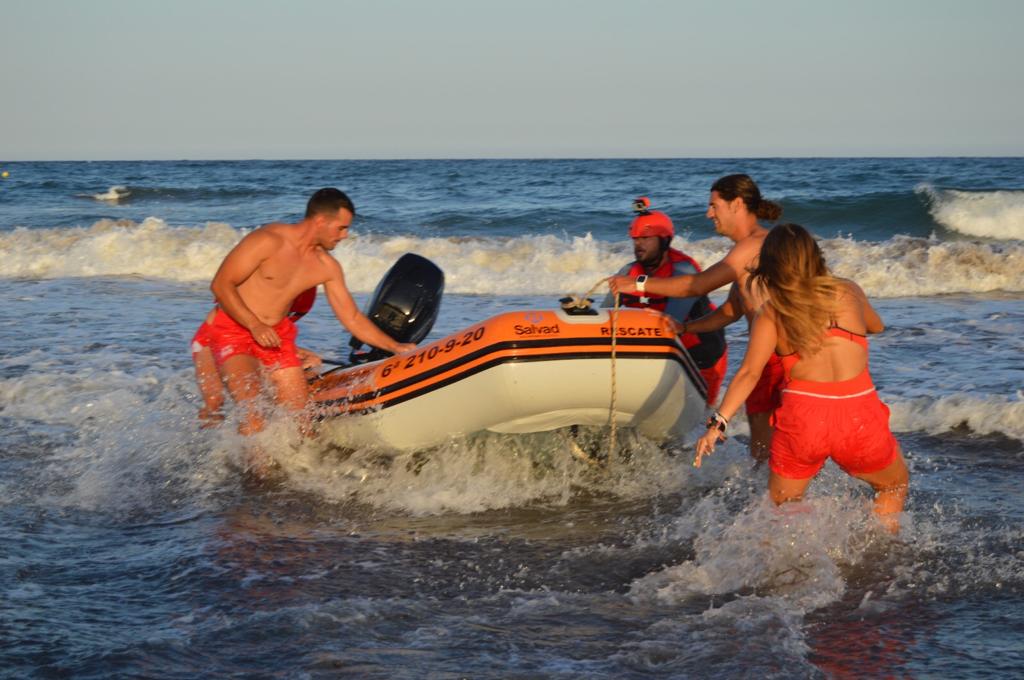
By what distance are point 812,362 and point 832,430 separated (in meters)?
0.26

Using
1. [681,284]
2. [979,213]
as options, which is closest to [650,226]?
[681,284]

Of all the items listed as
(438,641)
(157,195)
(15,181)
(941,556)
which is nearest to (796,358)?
(941,556)

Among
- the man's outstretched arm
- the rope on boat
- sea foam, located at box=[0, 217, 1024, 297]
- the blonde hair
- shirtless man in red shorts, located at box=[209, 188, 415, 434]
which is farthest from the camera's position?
sea foam, located at box=[0, 217, 1024, 297]

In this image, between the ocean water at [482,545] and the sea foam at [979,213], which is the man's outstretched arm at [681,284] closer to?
the ocean water at [482,545]

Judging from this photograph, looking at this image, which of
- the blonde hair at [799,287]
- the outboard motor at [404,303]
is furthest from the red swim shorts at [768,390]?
the outboard motor at [404,303]

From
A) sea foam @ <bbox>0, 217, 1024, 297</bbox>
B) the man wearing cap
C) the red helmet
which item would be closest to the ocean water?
the man wearing cap

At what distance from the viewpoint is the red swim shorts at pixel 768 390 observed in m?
5.02

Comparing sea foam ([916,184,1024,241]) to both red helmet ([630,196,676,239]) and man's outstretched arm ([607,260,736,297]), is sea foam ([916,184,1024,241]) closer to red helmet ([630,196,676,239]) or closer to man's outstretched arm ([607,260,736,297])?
red helmet ([630,196,676,239])

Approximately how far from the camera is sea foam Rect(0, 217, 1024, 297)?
46.5ft

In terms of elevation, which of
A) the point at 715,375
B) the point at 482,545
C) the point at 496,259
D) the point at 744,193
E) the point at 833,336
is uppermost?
the point at 744,193

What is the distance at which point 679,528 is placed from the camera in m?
5.17

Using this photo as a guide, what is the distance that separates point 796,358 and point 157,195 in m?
28.8

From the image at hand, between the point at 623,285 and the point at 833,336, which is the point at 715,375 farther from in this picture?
the point at 833,336

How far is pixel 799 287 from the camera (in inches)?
161
